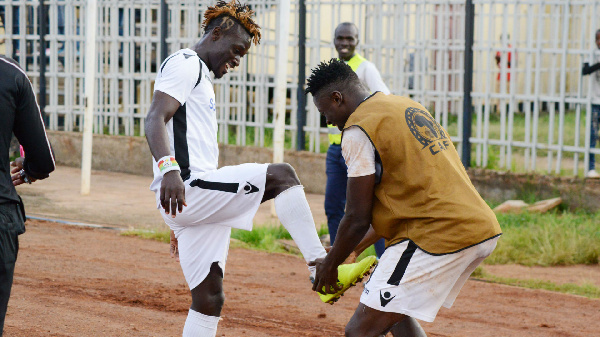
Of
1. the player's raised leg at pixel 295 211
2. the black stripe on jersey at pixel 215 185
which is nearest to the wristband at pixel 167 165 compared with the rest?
the black stripe on jersey at pixel 215 185

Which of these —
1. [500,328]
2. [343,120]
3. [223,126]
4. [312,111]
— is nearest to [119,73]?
[223,126]

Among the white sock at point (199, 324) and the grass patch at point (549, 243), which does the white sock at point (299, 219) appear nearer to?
the white sock at point (199, 324)

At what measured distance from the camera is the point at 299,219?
14.2 feet

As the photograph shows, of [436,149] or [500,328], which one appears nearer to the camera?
[436,149]

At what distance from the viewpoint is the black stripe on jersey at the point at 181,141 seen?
4.36 meters

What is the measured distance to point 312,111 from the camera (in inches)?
488

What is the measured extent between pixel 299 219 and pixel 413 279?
786 millimetres

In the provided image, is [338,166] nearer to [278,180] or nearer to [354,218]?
[278,180]

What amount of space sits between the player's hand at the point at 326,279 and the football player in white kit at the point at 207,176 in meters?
0.10

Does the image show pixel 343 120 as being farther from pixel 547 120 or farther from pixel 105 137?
pixel 105 137

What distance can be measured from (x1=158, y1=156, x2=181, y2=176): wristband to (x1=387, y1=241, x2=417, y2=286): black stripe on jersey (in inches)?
44.7

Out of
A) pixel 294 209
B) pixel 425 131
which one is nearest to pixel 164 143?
pixel 294 209

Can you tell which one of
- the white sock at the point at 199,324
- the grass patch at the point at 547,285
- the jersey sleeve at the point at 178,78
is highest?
the jersey sleeve at the point at 178,78

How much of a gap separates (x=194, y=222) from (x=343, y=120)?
103cm
